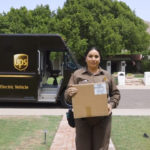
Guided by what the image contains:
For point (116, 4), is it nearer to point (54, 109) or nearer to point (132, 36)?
point (132, 36)

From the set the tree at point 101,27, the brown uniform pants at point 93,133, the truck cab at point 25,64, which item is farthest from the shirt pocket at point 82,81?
the tree at point 101,27

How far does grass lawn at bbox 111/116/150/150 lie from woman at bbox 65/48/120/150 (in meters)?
2.59

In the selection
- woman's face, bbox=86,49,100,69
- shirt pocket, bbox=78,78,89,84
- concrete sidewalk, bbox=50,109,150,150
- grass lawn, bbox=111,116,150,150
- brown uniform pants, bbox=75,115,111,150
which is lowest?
grass lawn, bbox=111,116,150,150

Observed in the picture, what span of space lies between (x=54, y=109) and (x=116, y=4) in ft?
110

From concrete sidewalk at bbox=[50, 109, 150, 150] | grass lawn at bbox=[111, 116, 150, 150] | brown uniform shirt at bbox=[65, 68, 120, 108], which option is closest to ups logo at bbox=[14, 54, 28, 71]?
concrete sidewalk at bbox=[50, 109, 150, 150]

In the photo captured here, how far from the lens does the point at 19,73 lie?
1235 cm

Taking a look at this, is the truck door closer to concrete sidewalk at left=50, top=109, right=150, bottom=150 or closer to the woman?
concrete sidewalk at left=50, top=109, right=150, bottom=150

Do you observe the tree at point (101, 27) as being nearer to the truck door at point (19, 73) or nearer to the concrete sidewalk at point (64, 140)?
the truck door at point (19, 73)

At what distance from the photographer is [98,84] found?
411cm

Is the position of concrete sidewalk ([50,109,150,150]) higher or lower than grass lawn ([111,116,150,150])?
higher

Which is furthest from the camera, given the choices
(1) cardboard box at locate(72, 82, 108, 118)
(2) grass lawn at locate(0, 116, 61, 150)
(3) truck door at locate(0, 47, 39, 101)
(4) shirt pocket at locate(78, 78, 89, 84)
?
(3) truck door at locate(0, 47, 39, 101)

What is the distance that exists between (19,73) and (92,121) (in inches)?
333

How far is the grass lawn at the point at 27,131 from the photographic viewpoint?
22.6 feet

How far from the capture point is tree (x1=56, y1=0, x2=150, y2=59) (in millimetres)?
40000
